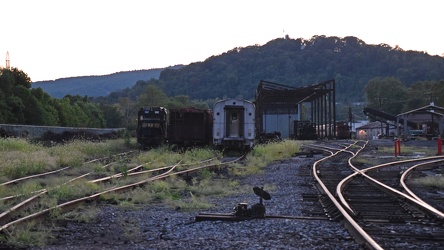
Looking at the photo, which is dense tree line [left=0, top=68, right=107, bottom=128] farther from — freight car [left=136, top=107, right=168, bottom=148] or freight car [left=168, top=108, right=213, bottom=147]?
freight car [left=168, top=108, right=213, bottom=147]

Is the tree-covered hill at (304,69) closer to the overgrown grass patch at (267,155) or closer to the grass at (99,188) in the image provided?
the overgrown grass patch at (267,155)

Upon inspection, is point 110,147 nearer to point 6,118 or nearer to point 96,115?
point 6,118

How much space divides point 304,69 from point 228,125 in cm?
16085

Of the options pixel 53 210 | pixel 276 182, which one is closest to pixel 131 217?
pixel 53 210

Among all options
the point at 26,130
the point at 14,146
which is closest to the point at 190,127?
the point at 14,146

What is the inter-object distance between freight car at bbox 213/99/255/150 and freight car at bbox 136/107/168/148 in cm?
705

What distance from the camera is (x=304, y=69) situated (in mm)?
186125

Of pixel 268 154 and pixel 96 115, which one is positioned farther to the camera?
pixel 96 115

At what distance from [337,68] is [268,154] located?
551 ft

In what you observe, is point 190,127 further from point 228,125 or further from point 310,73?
point 310,73

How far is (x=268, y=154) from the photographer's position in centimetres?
2662

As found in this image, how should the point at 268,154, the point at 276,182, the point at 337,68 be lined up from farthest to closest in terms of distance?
the point at 337,68
the point at 268,154
the point at 276,182

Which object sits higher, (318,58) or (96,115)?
(318,58)

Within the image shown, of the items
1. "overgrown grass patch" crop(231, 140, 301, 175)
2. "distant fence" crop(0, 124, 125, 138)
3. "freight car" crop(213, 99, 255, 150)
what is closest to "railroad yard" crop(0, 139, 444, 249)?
"overgrown grass patch" crop(231, 140, 301, 175)
